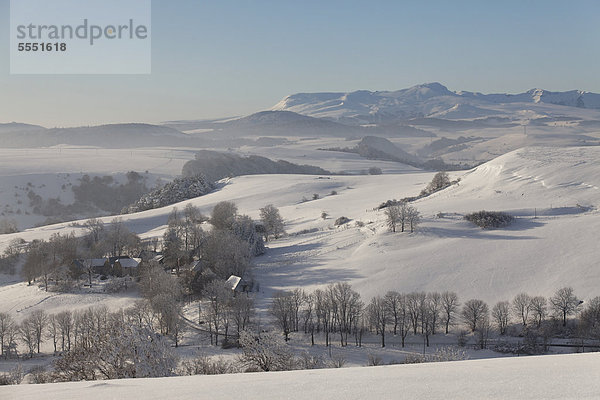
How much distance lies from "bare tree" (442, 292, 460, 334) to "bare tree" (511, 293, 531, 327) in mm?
3296

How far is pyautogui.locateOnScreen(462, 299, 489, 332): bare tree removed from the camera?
27.5m

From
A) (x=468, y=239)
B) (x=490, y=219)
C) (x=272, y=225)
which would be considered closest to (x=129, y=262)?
(x=272, y=225)

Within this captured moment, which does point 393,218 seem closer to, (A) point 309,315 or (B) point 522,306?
(B) point 522,306

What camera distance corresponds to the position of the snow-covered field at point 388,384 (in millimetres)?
7107

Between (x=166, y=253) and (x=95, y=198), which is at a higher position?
(x=95, y=198)

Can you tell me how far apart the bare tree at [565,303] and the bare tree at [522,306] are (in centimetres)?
135

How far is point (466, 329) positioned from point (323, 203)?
4133 centimetres

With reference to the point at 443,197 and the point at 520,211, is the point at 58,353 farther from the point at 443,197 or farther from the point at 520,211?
the point at 443,197

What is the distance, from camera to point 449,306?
93.5 ft

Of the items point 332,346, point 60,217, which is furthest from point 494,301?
point 60,217

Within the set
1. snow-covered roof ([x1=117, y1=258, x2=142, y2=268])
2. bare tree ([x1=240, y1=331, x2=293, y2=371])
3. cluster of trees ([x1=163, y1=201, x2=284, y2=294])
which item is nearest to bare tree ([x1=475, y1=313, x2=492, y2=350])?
bare tree ([x1=240, y1=331, x2=293, y2=371])

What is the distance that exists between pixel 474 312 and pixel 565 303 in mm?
5509

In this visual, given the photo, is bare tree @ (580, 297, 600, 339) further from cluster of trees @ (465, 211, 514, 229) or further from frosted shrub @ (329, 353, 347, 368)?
cluster of trees @ (465, 211, 514, 229)

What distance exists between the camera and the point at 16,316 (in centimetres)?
3164
